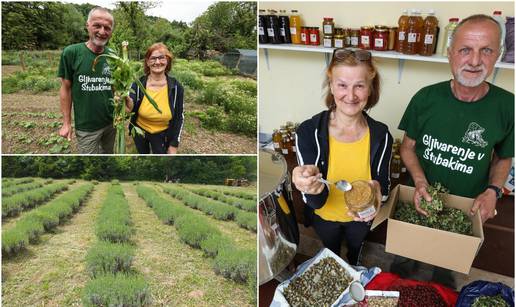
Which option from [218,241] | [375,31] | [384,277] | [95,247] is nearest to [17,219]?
[95,247]

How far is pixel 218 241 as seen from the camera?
1.52 meters

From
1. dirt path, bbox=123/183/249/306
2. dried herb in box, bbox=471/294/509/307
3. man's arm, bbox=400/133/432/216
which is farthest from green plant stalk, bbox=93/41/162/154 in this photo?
dried herb in box, bbox=471/294/509/307

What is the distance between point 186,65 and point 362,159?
724 mm

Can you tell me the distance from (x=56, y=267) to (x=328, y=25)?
2.35m

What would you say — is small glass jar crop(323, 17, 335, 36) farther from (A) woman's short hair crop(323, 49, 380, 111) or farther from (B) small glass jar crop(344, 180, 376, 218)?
(B) small glass jar crop(344, 180, 376, 218)

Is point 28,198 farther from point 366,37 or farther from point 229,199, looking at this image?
point 366,37

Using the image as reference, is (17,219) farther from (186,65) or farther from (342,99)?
(342,99)

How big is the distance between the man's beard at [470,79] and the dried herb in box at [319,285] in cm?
86

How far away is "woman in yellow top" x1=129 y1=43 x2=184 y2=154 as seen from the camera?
1.26 m

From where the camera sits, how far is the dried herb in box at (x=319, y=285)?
4.73ft

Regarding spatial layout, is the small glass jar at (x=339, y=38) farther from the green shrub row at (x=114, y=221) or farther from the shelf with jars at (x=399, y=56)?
the green shrub row at (x=114, y=221)

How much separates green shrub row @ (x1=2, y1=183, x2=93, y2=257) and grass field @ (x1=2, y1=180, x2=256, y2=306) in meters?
0.01

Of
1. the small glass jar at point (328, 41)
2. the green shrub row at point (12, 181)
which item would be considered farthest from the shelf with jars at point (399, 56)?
the green shrub row at point (12, 181)

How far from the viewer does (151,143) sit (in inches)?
51.5
